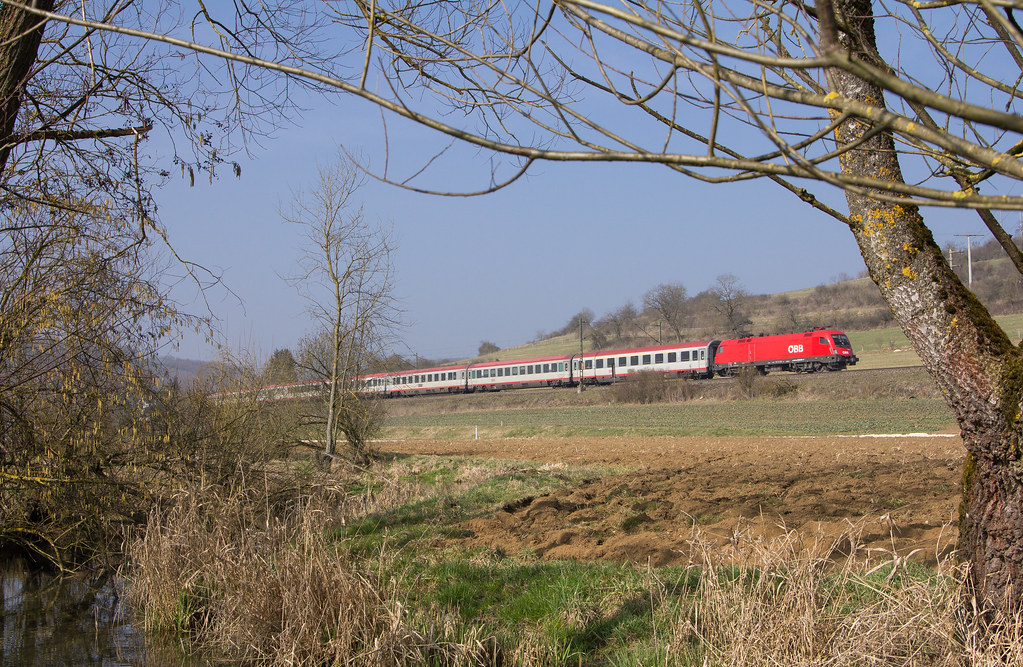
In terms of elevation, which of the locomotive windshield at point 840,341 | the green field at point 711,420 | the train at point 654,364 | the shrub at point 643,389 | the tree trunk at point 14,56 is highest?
the tree trunk at point 14,56

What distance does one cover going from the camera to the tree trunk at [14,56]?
16.3ft

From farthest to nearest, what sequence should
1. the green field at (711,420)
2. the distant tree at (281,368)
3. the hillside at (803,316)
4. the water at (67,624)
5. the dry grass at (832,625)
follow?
the hillside at (803,316) < the green field at (711,420) < the distant tree at (281,368) < the water at (67,624) < the dry grass at (832,625)

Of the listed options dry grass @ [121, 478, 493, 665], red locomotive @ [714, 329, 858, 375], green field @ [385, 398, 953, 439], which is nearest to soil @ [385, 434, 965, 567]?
dry grass @ [121, 478, 493, 665]

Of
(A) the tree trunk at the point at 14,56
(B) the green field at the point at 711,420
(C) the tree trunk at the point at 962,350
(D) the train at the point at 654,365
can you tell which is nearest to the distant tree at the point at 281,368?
(A) the tree trunk at the point at 14,56

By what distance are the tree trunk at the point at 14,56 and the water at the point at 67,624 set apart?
434 centimetres

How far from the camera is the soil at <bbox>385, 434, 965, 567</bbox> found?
5660 millimetres

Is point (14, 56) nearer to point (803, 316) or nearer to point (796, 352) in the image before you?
point (796, 352)

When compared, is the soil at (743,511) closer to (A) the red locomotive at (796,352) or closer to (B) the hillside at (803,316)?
(A) the red locomotive at (796,352)

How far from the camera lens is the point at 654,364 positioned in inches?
1880

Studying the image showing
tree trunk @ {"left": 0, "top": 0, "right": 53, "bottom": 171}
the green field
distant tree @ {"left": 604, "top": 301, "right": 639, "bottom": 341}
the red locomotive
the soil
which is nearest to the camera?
tree trunk @ {"left": 0, "top": 0, "right": 53, "bottom": 171}

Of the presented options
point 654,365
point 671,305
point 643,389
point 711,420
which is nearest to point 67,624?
point 711,420

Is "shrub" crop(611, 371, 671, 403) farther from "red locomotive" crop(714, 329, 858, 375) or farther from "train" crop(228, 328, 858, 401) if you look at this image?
"red locomotive" crop(714, 329, 858, 375)

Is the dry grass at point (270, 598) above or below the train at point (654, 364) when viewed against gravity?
below

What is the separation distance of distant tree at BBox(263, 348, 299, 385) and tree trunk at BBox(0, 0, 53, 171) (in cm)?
847
